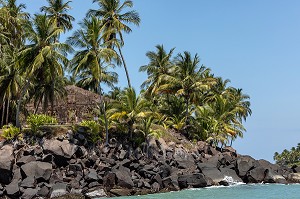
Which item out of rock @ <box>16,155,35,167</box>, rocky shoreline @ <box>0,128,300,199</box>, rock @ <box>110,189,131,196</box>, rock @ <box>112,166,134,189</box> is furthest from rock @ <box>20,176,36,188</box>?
rock @ <box>112,166,134,189</box>

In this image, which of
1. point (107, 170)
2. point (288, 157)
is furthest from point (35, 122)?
point (288, 157)

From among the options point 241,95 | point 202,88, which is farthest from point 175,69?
point 241,95

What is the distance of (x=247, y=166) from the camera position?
31.6 meters

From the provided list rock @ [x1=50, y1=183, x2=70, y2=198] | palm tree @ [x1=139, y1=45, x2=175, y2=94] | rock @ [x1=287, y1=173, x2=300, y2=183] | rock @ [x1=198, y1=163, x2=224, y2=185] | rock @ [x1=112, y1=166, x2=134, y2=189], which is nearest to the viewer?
rock @ [x1=50, y1=183, x2=70, y2=198]

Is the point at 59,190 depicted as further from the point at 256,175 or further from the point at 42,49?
the point at 256,175

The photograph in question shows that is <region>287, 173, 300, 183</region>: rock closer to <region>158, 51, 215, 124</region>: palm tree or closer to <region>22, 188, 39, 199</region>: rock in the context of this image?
<region>158, 51, 215, 124</region>: palm tree

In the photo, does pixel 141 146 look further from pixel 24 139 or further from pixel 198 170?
pixel 24 139

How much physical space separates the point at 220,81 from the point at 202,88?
14.9m

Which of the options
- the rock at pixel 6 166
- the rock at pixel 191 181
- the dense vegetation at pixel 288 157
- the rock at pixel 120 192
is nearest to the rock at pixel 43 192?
the rock at pixel 6 166

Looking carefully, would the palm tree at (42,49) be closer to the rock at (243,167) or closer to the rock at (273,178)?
the rock at (243,167)

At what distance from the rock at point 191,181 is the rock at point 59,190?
818 centimetres

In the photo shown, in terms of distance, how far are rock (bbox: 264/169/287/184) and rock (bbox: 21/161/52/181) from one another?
18330mm

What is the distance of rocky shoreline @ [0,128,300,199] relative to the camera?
76.4ft

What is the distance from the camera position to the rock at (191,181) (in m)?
26.3
